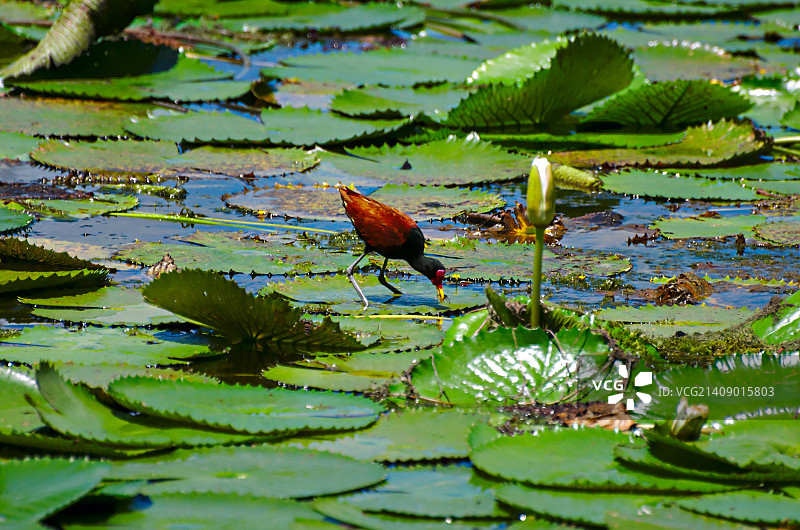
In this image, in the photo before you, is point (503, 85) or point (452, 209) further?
point (503, 85)

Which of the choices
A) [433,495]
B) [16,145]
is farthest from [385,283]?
[16,145]

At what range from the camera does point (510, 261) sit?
349cm

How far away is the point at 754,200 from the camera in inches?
179

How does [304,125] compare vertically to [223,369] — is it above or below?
above

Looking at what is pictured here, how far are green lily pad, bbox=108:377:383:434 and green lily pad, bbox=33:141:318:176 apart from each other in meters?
2.64

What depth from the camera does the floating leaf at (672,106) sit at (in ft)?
17.0

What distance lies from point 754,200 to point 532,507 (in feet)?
11.0

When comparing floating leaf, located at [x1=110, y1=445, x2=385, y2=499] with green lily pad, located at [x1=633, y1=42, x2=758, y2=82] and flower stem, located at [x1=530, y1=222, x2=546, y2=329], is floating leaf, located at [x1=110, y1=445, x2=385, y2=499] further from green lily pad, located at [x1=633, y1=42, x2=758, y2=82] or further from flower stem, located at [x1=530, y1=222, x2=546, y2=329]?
green lily pad, located at [x1=633, y1=42, x2=758, y2=82]

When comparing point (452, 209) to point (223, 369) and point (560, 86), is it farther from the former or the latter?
point (223, 369)

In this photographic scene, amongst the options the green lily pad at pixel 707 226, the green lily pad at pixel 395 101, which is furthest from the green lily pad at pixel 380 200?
the green lily pad at pixel 395 101

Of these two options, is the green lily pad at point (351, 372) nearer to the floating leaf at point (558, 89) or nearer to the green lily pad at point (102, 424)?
the green lily pad at point (102, 424)

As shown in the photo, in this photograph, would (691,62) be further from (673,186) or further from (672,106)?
(673,186)

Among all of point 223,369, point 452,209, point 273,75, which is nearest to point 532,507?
point 223,369

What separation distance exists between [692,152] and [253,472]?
13.4 ft
